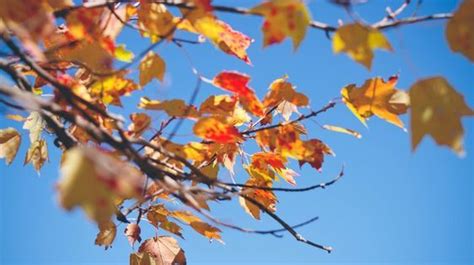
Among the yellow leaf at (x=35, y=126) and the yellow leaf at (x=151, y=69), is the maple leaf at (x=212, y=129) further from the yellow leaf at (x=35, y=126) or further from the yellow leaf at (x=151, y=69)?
the yellow leaf at (x=35, y=126)

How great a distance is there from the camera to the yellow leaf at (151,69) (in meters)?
0.75

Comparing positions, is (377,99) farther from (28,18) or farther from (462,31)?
(28,18)

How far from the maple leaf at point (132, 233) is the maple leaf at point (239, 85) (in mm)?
637

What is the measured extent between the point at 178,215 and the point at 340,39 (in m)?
0.61

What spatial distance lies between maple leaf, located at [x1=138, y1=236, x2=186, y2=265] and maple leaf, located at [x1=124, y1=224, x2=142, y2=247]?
5 cm

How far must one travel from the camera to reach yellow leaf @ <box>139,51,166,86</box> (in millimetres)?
754

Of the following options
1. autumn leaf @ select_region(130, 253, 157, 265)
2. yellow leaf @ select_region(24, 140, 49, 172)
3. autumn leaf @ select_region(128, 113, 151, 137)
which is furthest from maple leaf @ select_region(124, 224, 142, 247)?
autumn leaf @ select_region(128, 113, 151, 137)

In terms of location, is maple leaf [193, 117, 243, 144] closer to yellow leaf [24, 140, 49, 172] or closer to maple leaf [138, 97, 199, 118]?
maple leaf [138, 97, 199, 118]

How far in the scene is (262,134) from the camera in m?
0.85

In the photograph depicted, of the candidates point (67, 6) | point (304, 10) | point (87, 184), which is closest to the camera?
point (87, 184)

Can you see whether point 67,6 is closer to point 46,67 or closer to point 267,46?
point 46,67

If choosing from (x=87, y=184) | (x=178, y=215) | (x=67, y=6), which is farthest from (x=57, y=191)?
(x=178, y=215)

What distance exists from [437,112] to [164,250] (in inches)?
36.7

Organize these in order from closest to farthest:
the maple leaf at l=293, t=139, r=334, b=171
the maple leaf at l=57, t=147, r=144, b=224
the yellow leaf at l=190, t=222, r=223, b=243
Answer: the maple leaf at l=57, t=147, r=144, b=224 → the maple leaf at l=293, t=139, r=334, b=171 → the yellow leaf at l=190, t=222, r=223, b=243
